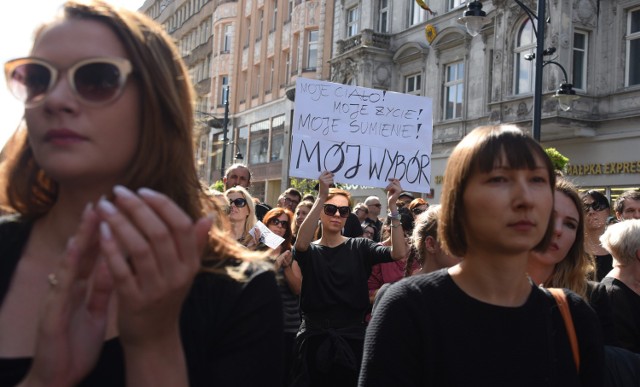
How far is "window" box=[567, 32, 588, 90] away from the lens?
62.3ft

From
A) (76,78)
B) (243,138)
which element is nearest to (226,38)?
(243,138)

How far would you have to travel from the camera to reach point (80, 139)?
1.31 meters

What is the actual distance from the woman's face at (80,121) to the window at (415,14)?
24827 mm

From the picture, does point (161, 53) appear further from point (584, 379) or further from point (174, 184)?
point (584, 379)

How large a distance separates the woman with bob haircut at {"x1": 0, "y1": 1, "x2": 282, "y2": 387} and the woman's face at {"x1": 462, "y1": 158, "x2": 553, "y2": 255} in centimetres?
93

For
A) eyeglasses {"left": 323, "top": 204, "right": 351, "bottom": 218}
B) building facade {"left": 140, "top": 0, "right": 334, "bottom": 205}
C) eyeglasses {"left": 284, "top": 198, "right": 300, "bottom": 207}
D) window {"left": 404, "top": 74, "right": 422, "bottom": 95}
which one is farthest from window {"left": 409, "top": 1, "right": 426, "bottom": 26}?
eyeglasses {"left": 323, "top": 204, "right": 351, "bottom": 218}

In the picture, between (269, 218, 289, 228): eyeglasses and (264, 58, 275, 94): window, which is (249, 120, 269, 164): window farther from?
(269, 218, 289, 228): eyeglasses

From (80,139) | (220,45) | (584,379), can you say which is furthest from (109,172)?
(220,45)

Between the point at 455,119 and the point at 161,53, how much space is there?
73.0 feet

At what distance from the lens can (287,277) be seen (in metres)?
5.81

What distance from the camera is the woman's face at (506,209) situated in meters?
2.19

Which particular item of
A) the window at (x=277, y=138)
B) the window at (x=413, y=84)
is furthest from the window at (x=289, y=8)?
the window at (x=413, y=84)

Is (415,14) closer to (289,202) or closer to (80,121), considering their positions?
(289,202)

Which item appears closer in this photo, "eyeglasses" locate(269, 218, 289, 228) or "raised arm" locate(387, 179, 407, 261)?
"raised arm" locate(387, 179, 407, 261)
